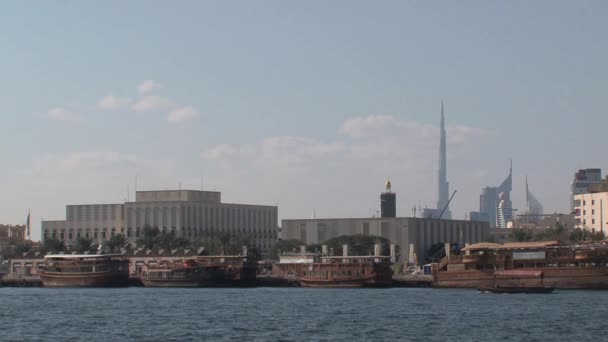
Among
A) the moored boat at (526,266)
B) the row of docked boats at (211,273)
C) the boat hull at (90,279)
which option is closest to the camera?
the moored boat at (526,266)

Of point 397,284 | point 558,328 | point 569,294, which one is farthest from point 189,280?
point 558,328

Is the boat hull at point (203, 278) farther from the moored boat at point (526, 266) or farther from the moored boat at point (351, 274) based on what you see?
the moored boat at point (526, 266)

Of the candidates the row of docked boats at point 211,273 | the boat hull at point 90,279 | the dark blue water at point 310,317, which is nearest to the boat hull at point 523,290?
the dark blue water at point 310,317

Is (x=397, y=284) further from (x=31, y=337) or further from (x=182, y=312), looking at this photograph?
(x=31, y=337)

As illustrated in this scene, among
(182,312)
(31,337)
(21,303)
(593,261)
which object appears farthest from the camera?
(593,261)

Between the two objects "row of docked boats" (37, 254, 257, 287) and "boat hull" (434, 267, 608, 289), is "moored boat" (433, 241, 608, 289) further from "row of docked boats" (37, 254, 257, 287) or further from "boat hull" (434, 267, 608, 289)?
"row of docked boats" (37, 254, 257, 287)

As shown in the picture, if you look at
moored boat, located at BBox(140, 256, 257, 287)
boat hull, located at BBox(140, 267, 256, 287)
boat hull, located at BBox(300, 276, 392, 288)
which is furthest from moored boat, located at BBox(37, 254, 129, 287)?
boat hull, located at BBox(300, 276, 392, 288)

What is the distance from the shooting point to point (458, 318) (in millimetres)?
109000

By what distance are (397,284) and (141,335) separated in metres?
103

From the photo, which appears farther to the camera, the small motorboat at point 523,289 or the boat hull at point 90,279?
the boat hull at point 90,279

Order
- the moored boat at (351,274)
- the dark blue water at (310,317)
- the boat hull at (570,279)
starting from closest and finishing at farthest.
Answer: the dark blue water at (310,317) → the boat hull at (570,279) → the moored boat at (351,274)

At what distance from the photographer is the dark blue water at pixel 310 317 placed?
306ft

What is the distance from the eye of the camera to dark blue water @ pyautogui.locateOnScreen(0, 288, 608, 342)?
93125 mm

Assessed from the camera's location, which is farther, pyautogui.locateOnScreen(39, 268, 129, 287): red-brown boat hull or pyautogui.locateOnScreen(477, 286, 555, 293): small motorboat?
pyautogui.locateOnScreen(39, 268, 129, 287): red-brown boat hull
